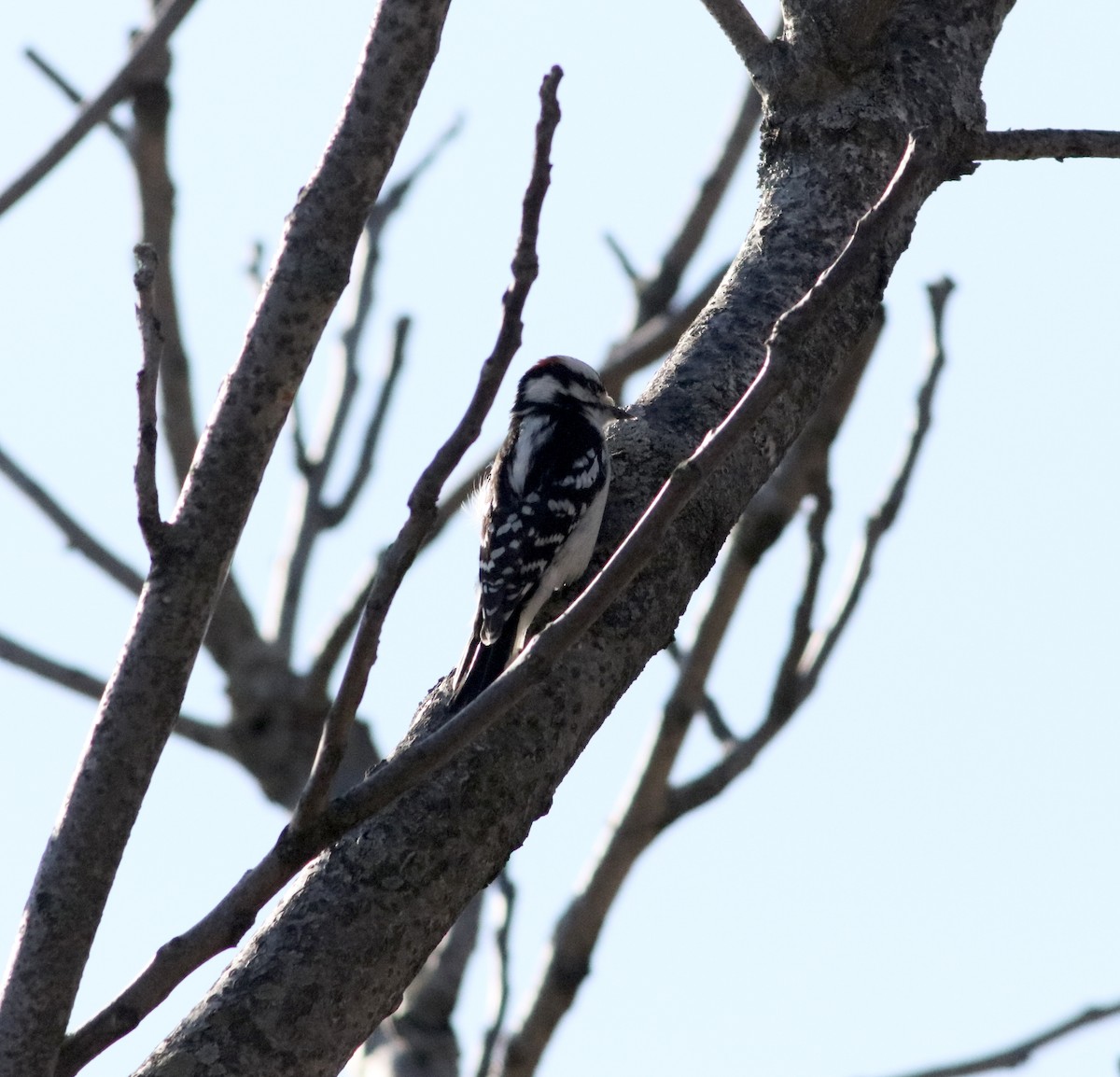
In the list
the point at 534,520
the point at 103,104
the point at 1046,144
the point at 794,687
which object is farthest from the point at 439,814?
the point at 794,687

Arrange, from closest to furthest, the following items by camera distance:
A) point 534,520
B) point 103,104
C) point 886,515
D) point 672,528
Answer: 1. point 103,104
2. point 672,528
3. point 886,515
4. point 534,520

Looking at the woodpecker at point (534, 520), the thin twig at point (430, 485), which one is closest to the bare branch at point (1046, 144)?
the woodpecker at point (534, 520)

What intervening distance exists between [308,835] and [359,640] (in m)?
0.29

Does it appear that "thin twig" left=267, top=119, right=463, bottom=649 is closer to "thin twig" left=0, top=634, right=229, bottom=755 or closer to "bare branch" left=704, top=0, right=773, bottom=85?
"thin twig" left=0, top=634, right=229, bottom=755

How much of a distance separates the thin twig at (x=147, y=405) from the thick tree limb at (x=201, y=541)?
38 millimetres

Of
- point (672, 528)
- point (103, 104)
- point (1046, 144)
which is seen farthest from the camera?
point (1046, 144)

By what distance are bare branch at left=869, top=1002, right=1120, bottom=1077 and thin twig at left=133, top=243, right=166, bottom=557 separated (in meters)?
2.93

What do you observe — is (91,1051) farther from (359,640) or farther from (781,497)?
(781,497)

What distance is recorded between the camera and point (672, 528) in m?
3.32

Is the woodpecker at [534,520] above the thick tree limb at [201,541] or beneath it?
above

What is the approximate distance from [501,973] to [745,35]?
2906 millimetres

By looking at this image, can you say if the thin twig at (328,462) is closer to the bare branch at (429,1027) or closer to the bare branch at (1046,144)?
the bare branch at (429,1027)

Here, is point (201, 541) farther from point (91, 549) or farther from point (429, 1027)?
point (429, 1027)

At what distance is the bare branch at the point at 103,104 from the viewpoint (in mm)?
2695
